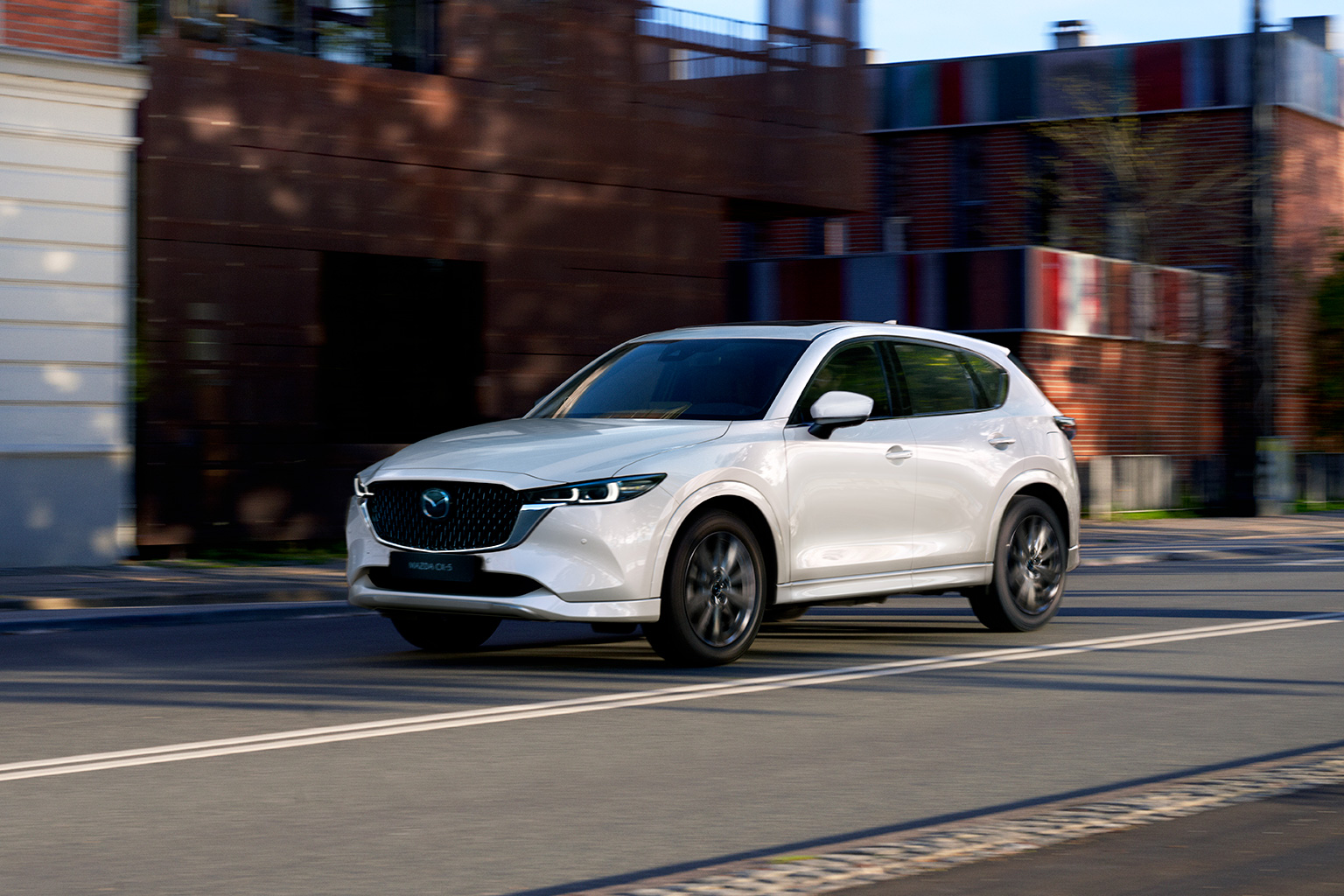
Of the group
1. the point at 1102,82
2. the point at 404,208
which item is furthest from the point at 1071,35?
the point at 404,208

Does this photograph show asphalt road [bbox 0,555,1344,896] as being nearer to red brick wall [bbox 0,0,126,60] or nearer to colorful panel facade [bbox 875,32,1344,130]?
red brick wall [bbox 0,0,126,60]

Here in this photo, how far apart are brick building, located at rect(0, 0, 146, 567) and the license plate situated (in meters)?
7.77

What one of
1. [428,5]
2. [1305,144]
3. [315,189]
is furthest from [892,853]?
[1305,144]

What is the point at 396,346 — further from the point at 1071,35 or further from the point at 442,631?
the point at 1071,35

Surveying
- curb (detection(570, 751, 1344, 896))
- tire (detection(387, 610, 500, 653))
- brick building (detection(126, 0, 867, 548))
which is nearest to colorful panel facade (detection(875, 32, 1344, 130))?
brick building (detection(126, 0, 867, 548))

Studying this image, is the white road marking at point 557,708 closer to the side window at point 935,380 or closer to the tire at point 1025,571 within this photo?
the tire at point 1025,571

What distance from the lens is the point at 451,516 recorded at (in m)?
8.79

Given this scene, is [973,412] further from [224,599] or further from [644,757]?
[224,599]

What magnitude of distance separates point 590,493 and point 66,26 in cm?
949

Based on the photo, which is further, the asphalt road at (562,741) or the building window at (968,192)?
the building window at (968,192)

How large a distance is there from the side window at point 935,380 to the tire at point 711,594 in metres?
1.72

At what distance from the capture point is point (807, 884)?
4715 mm

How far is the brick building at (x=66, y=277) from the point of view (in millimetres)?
15555

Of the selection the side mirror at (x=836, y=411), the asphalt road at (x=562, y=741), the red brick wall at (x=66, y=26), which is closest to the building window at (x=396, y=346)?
the red brick wall at (x=66, y=26)
